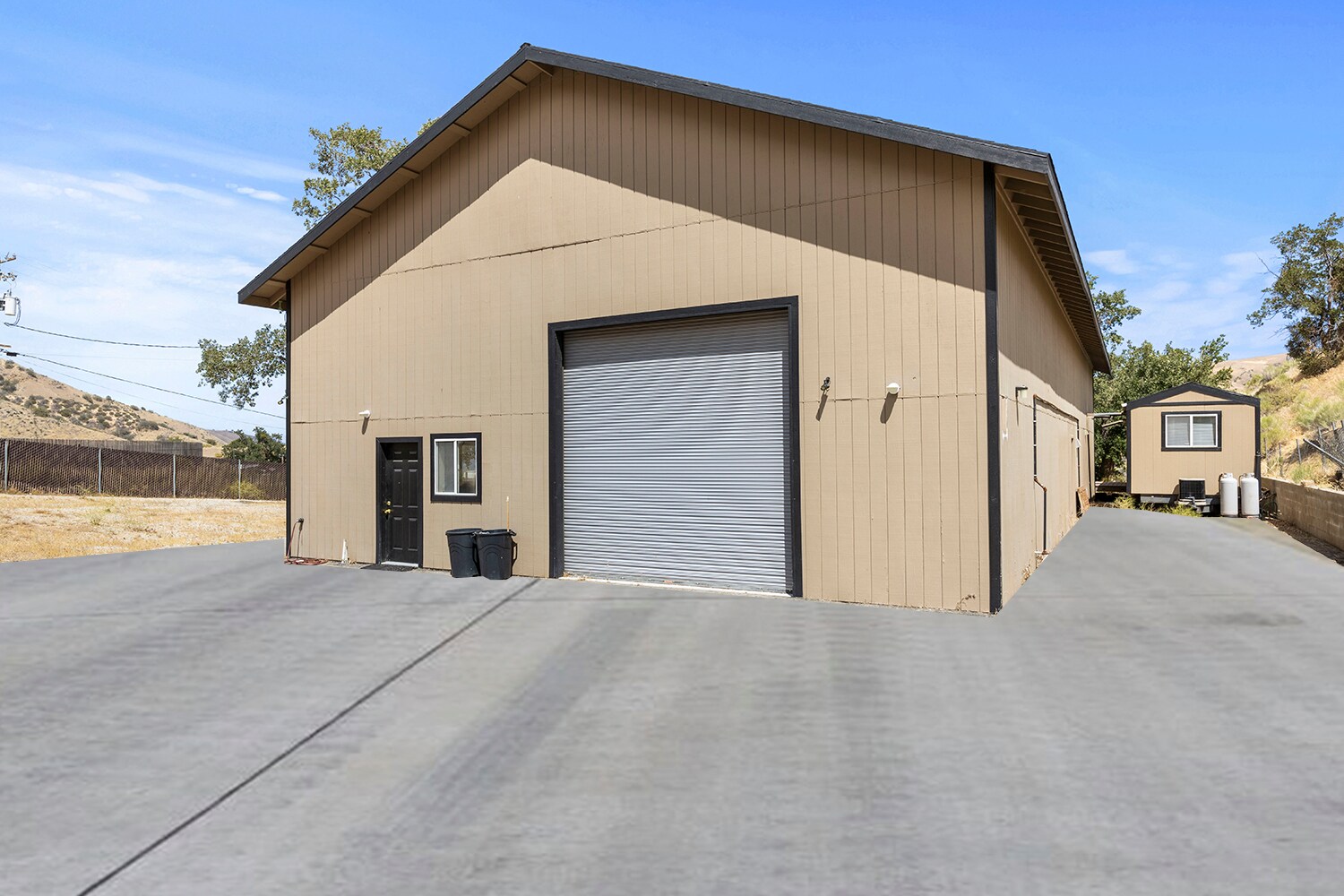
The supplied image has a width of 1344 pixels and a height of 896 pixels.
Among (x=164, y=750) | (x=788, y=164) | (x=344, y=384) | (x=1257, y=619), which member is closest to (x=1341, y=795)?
(x=1257, y=619)

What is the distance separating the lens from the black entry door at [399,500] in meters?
13.5

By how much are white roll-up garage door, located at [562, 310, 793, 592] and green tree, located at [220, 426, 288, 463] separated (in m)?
34.8

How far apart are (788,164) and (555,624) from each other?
21.6 ft

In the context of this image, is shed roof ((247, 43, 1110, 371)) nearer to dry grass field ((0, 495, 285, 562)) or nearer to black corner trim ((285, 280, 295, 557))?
black corner trim ((285, 280, 295, 557))

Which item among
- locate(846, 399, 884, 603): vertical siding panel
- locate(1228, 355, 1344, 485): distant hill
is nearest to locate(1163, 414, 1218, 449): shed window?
locate(1228, 355, 1344, 485): distant hill

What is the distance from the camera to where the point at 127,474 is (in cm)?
2983

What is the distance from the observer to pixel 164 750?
17.9 feet

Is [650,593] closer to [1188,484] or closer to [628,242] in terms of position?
[628,242]

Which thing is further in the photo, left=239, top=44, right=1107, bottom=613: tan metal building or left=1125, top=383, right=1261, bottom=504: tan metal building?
left=1125, top=383, right=1261, bottom=504: tan metal building

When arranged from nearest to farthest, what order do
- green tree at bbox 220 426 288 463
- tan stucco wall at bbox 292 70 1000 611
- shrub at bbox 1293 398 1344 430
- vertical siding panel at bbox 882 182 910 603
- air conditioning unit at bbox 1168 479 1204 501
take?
tan stucco wall at bbox 292 70 1000 611, vertical siding panel at bbox 882 182 910 603, air conditioning unit at bbox 1168 479 1204 501, shrub at bbox 1293 398 1344 430, green tree at bbox 220 426 288 463

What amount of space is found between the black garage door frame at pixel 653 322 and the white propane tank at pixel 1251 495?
1747 centimetres

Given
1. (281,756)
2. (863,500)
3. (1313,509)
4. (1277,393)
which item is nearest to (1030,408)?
(863,500)

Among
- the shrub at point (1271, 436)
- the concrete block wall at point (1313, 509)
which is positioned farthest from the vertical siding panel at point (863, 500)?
the shrub at point (1271, 436)

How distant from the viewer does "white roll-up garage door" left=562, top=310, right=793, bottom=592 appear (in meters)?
10.6
